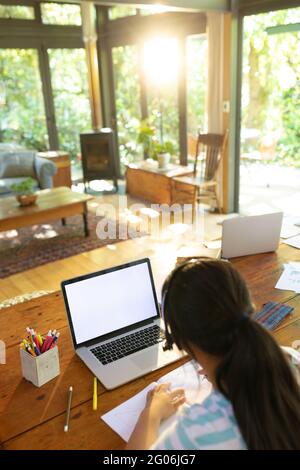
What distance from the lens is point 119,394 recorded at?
1222mm

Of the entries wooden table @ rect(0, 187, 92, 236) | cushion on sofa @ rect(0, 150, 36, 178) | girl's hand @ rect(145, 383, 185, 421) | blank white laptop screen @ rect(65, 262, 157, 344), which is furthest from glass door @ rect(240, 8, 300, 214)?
girl's hand @ rect(145, 383, 185, 421)

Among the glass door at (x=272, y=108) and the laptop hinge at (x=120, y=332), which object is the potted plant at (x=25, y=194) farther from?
the laptop hinge at (x=120, y=332)

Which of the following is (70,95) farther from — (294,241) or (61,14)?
(294,241)

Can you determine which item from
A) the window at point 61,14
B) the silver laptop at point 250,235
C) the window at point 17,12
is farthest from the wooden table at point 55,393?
the window at point 61,14

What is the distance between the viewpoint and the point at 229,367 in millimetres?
828

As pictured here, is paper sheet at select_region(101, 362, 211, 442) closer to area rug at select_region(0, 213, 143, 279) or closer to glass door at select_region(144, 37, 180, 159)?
area rug at select_region(0, 213, 143, 279)

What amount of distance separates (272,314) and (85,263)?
8.68 feet

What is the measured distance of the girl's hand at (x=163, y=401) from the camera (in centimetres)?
110

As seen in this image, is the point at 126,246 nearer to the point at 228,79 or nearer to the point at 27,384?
the point at 228,79

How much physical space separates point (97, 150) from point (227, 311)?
605 cm

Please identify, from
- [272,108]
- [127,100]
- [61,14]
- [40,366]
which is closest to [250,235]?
[40,366]

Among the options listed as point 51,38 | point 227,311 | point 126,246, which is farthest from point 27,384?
point 51,38

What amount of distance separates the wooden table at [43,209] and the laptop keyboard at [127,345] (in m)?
2.87

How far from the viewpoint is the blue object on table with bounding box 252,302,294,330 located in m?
1.52
